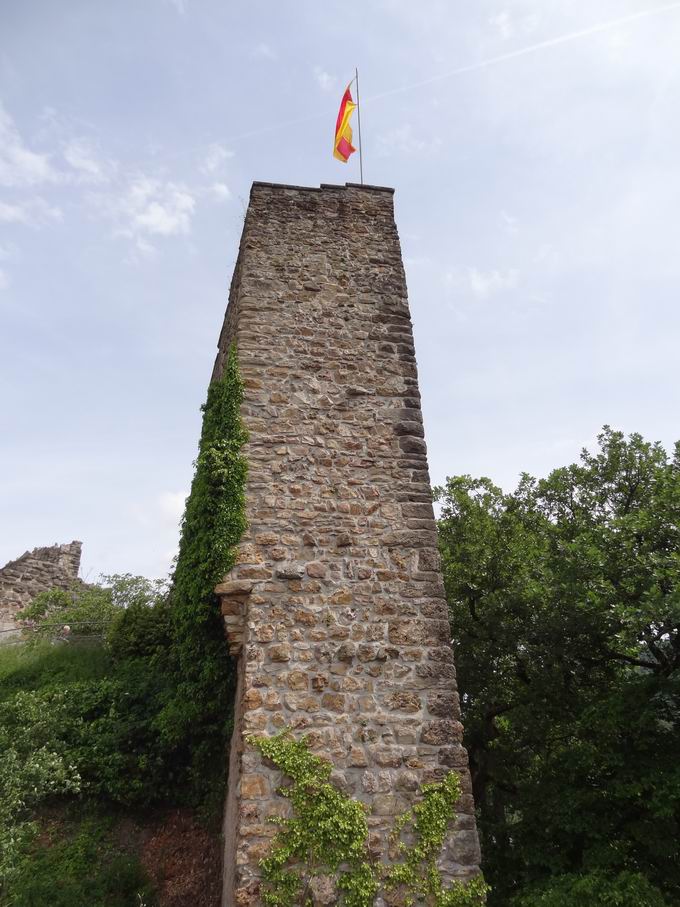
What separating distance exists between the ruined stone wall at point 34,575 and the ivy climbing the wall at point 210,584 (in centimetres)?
741

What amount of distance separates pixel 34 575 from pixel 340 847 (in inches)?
441

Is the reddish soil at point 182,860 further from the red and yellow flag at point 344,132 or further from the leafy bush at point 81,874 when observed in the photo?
the red and yellow flag at point 344,132

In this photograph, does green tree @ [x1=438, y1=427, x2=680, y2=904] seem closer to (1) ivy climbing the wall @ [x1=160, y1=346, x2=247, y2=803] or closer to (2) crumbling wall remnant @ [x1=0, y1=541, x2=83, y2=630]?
(1) ivy climbing the wall @ [x1=160, y1=346, x2=247, y2=803]

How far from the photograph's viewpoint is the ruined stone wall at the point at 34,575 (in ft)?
40.4

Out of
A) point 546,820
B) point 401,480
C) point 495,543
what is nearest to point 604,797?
point 546,820

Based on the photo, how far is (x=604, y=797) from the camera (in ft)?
25.2

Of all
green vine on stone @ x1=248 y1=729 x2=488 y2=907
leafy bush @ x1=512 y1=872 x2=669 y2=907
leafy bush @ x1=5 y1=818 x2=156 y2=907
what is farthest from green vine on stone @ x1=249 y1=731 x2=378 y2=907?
leafy bush @ x1=512 y1=872 x2=669 y2=907

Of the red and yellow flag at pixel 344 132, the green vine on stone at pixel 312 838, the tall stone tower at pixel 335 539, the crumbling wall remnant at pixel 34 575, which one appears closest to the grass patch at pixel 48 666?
the crumbling wall remnant at pixel 34 575

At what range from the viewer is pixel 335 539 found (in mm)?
5363

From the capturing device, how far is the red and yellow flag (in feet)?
28.3

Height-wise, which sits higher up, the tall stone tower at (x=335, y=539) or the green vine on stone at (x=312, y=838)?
the tall stone tower at (x=335, y=539)

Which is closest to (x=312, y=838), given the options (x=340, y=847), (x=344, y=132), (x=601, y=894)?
(x=340, y=847)

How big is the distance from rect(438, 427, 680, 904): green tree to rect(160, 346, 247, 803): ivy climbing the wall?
3.81m

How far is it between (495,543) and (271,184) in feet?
23.1
